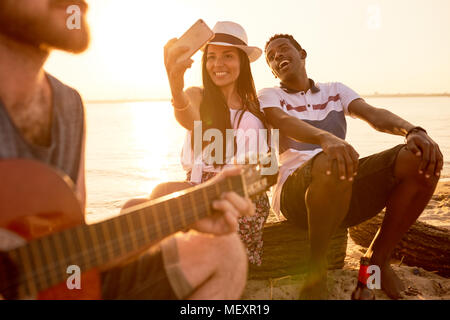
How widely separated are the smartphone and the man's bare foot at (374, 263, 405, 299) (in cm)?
246

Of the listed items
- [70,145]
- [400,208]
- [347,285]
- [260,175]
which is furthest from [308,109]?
[70,145]

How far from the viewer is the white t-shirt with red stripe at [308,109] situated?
353 centimetres

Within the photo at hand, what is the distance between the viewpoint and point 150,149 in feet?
55.6

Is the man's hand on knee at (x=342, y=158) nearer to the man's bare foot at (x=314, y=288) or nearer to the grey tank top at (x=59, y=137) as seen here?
the man's bare foot at (x=314, y=288)

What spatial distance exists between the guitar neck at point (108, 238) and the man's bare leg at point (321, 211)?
1.11 metres

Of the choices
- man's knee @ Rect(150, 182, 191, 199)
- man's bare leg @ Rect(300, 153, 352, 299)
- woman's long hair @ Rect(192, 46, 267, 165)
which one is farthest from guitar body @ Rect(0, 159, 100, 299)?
woman's long hair @ Rect(192, 46, 267, 165)

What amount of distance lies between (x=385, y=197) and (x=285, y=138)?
1.15 meters

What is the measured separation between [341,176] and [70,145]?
6.14 ft

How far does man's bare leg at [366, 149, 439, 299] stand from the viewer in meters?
2.81

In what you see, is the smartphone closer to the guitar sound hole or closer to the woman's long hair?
the woman's long hair

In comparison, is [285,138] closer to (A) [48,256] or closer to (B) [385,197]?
(B) [385,197]

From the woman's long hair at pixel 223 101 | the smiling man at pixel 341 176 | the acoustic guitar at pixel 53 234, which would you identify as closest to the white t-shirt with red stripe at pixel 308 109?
the smiling man at pixel 341 176

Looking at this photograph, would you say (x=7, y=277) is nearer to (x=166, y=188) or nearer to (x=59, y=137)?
(x=59, y=137)
